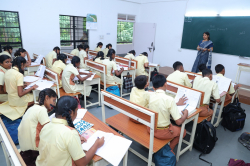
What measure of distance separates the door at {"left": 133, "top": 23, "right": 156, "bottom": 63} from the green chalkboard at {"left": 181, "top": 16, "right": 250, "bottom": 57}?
61.0 inches

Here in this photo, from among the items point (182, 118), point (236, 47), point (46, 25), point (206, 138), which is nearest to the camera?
point (182, 118)

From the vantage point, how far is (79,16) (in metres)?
6.27

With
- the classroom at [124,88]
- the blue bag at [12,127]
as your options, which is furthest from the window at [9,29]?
the blue bag at [12,127]

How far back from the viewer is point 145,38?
746 cm

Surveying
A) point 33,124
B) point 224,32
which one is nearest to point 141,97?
point 33,124

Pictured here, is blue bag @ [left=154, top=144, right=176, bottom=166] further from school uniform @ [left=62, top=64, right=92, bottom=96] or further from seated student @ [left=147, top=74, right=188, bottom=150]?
school uniform @ [left=62, top=64, right=92, bottom=96]

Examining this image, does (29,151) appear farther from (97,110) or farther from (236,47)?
(236,47)

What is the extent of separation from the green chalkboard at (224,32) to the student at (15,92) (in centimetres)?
524

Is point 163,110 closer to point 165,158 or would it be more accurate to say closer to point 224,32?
point 165,158

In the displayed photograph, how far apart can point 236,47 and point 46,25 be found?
19.4ft

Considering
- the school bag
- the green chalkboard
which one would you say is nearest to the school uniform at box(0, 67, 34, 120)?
the school bag

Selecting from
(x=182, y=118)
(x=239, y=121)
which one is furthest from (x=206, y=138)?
(x=239, y=121)

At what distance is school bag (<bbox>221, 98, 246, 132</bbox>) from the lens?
9.29ft

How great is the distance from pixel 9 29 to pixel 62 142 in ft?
17.6
